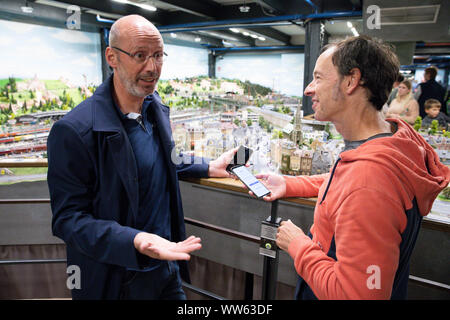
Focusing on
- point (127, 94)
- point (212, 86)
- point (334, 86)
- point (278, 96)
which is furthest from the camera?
point (278, 96)

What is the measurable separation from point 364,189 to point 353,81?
1.30ft

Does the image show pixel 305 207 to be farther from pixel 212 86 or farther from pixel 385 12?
pixel 385 12

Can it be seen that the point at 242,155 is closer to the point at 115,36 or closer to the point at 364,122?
the point at 364,122

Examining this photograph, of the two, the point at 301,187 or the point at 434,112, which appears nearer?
the point at 301,187

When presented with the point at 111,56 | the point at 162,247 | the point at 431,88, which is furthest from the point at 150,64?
the point at 431,88

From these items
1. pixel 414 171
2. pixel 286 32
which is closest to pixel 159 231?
pixel 414 171

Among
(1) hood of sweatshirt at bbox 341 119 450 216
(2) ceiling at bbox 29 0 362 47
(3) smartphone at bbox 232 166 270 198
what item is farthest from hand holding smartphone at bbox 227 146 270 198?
(2) ceiling at bbox 29 0 362 47

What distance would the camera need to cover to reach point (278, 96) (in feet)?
15.4

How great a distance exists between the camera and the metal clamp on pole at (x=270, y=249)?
55.2 inches

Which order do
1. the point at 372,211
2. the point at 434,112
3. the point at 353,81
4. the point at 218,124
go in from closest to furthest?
the point at 372,211
the point at 353,81
the point at 218,124
the point at 434,112

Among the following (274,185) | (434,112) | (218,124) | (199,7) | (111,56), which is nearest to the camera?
(111,56)

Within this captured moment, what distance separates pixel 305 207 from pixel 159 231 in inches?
35.3

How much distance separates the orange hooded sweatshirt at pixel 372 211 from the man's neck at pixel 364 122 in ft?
0.26

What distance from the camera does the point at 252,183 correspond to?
1.40m
